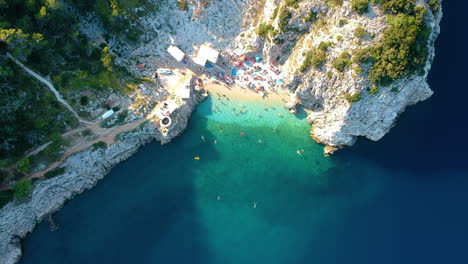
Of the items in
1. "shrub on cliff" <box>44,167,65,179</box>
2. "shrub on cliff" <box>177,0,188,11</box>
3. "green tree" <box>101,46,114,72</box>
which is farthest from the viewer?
"shrub on cliff" <box>177,0,188,11</box>

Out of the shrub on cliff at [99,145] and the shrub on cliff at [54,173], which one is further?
the shrub on cliff at [99,145]

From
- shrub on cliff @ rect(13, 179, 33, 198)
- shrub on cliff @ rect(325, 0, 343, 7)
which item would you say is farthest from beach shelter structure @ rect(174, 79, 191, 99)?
shrub on cliff @ rect(13, 179, 33, 198)

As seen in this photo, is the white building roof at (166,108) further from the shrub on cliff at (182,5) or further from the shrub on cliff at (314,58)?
the shrub on cliff at (314,58)

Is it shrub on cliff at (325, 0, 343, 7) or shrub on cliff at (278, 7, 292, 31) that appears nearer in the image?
shrub on cliff at (325, 0, 343, 7)

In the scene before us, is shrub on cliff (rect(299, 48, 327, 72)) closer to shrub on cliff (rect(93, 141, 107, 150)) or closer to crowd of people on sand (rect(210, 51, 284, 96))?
crowd of people on sand (rect(210, 51, 284, 96))

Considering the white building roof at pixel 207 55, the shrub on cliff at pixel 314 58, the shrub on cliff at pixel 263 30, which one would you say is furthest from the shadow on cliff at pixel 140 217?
the shrub on cliff at pixel 314 58

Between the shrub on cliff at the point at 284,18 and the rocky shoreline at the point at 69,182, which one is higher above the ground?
the shrub on cliff at the point at 284,18
